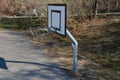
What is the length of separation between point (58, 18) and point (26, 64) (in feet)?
5.77

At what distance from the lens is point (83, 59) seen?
1224cm

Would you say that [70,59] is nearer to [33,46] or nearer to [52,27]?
[52,27]

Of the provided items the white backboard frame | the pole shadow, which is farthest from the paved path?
the white backboard frame

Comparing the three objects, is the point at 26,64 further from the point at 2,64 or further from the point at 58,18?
the point at 58,18

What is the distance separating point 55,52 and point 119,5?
8.93 metres

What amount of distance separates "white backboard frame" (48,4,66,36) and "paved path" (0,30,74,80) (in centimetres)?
110

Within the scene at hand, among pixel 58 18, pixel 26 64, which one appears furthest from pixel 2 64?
pixel 58 18

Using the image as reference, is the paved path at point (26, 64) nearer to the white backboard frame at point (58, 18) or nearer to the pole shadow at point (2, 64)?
the pole shadow at point (2, 64)

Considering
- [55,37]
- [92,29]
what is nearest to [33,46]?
[55,37]

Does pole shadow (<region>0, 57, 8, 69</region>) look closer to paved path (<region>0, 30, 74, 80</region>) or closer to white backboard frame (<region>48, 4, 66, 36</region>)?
paved path (<region>0, 30, 74, 80</region>)

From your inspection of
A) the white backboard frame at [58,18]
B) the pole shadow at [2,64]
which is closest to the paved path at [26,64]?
the pole shadow at [2,64]

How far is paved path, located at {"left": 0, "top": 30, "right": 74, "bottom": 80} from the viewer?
9.80 meters

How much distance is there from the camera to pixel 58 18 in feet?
36.7

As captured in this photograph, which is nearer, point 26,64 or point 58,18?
point 58,18
